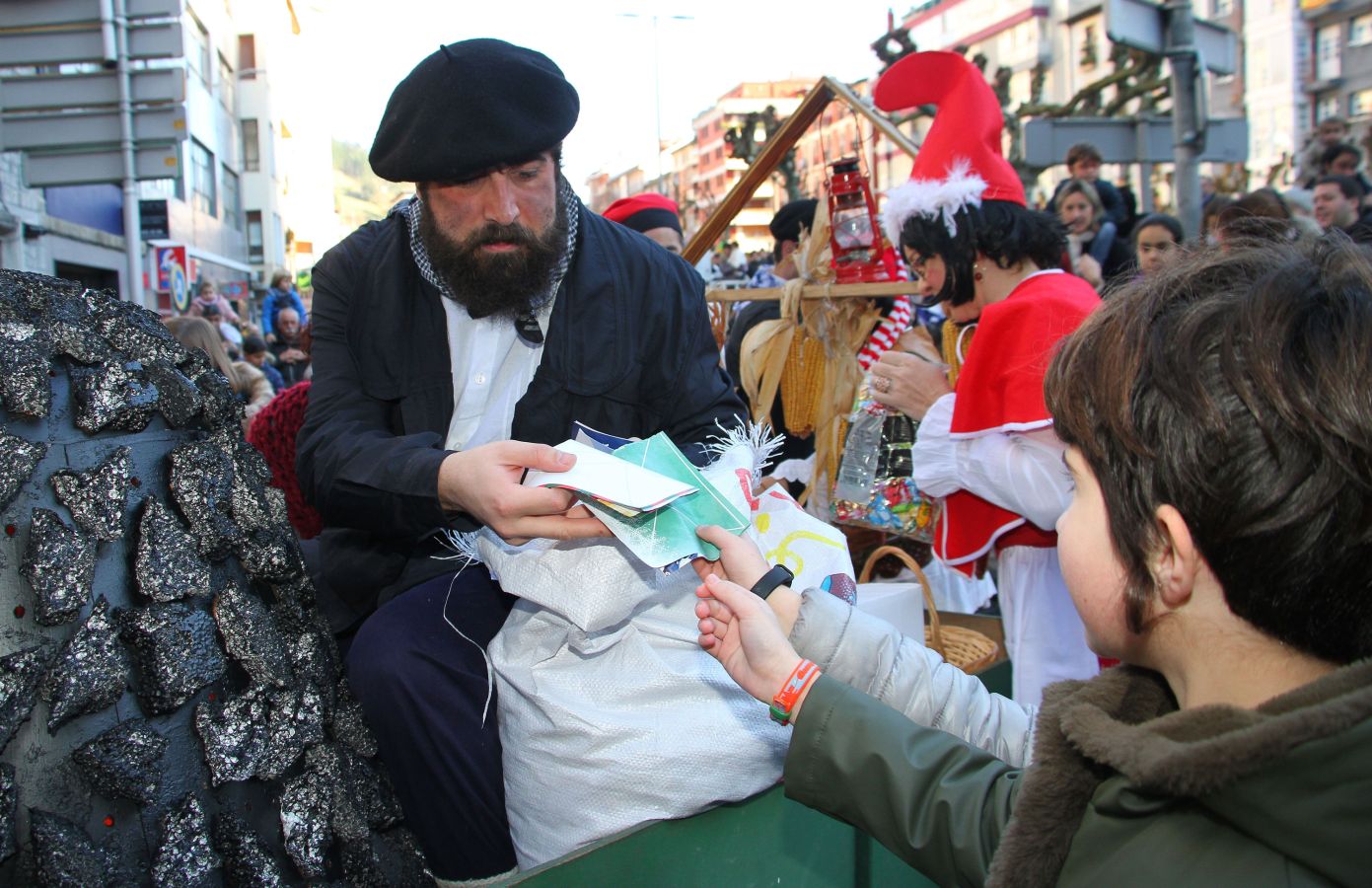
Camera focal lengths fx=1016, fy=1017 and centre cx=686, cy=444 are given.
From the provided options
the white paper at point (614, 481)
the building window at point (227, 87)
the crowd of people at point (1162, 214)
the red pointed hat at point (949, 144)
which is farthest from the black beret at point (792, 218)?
the building window at point (227, 87)

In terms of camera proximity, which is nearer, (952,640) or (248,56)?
(952,640)

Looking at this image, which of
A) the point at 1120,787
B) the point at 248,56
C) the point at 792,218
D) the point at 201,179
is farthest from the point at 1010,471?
the point at 248,56

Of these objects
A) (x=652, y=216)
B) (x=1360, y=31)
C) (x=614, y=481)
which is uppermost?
(x=1360, y=31)

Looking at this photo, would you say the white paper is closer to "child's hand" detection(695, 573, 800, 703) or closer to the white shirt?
"child's hand" detection(695, 573, 800, 703)

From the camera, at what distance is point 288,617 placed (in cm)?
122

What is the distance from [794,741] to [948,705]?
0.41m

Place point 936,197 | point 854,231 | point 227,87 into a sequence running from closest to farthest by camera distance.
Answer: point 936,197
point 854,231
point 227,87

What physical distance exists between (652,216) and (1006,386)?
11.0 feet

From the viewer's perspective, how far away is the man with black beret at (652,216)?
18.7ft

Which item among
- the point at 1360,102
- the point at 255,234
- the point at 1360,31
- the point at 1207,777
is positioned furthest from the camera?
the point at 255,234

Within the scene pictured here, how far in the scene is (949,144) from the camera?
3354 millimetres

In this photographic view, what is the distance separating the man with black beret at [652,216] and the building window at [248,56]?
37118 mm

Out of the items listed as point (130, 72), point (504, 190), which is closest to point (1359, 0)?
point (130, 72)

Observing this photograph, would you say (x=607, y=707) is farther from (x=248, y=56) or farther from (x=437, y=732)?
(x=248, y=56)
